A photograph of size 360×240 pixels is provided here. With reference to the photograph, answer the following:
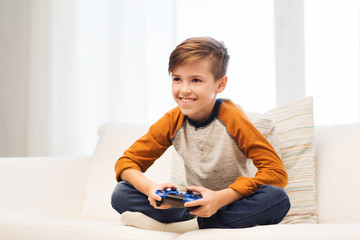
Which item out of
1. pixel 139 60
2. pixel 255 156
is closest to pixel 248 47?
pixel 139 60

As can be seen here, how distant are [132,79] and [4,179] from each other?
3.47ft

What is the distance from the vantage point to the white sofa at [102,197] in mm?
935

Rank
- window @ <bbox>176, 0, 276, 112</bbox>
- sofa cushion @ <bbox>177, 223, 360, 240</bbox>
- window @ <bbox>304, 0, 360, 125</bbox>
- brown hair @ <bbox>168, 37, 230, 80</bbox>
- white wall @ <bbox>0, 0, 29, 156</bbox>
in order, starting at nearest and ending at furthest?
sofa cushion @ <bbox>177, 223, 360, 240</bbox> < brown hair @ <bbox>168, 37, 230, 80</bbox> < window @ <bbox>304, 0, 360, 125</bbox> < window @ <bbox>176, 0, 276, 112</bbox> < white wall @ <bbox>0, 0, 29, 156</bbox>

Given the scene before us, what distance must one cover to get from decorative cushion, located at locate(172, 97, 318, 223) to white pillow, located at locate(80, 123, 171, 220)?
0.16 meters

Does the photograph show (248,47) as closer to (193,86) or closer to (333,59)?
(333,59)

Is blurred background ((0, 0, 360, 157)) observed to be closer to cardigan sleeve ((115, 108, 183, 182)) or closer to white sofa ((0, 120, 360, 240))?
white sofa ((0, 120, 360, 240))

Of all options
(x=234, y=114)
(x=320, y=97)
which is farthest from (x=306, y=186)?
(x=320, y=97)

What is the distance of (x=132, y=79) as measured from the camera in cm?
246

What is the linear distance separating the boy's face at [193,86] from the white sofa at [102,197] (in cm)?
35

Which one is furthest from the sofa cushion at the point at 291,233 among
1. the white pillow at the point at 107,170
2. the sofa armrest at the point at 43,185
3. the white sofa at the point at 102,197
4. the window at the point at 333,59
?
the window at the point at 333,59

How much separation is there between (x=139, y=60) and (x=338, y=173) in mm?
1397

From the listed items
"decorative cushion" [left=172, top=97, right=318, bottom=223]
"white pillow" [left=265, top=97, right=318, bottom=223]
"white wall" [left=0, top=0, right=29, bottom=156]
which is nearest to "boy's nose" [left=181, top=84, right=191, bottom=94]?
"decorative cushion" [left=172, top=97, right=318, bottom=223]

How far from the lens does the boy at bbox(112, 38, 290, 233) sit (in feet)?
3.48

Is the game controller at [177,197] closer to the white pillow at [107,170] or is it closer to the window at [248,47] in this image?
the white pillow at [107,170]
